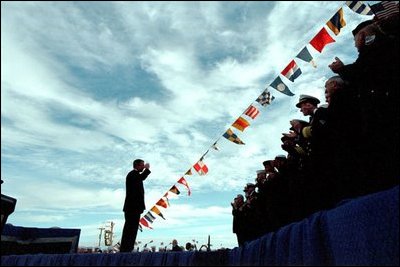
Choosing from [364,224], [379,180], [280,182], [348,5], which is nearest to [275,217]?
[280,182]

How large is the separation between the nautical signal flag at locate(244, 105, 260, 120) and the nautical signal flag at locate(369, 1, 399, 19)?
5150 millimetres

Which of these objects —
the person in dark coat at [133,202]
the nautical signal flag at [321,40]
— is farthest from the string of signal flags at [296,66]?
the person in dark coat at [133,202]

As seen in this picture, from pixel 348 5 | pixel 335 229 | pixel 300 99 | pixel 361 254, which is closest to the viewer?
pixel 361 254

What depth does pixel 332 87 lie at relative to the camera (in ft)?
10.1

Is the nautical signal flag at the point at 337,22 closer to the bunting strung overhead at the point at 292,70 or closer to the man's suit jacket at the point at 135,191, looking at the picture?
the bunting strung overhead at the point at 292,70

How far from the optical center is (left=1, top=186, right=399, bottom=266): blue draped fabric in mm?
1568

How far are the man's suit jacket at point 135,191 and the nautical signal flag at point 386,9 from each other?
408 centimetres

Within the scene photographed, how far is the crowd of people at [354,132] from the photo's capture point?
2.23 m

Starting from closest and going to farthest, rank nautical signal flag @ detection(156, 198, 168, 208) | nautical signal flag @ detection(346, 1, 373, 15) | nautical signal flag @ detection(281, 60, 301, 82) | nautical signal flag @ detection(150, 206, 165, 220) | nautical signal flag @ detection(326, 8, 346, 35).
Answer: nautical signal flag @ detection(346, 1, 373, 15), nautical signal flag @ detection(326, 8, 346, 35), nautical signal flag @ detection(281, 60, 301, 82), nautical signal flag @ detection(156, 198, 168, 208), nautical signal flag @ detection(150, 206, 165, 220)

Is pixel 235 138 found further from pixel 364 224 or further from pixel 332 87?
pixel 364 224

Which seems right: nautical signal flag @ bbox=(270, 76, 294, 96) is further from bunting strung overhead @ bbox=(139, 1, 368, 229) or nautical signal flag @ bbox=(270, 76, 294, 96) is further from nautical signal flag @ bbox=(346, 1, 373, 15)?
nautical signal flag @ bbox=(346, 1, 373, 15)

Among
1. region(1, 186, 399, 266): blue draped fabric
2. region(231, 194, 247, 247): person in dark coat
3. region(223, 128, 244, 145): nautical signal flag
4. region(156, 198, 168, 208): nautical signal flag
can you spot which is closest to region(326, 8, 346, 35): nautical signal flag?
region(223, 128, 244, 145): nautical signal flag

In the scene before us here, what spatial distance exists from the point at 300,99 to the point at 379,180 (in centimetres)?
224

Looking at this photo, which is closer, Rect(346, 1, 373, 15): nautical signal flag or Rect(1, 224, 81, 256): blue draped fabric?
Rect(346, 1, 373, 15): nautical signal flag
